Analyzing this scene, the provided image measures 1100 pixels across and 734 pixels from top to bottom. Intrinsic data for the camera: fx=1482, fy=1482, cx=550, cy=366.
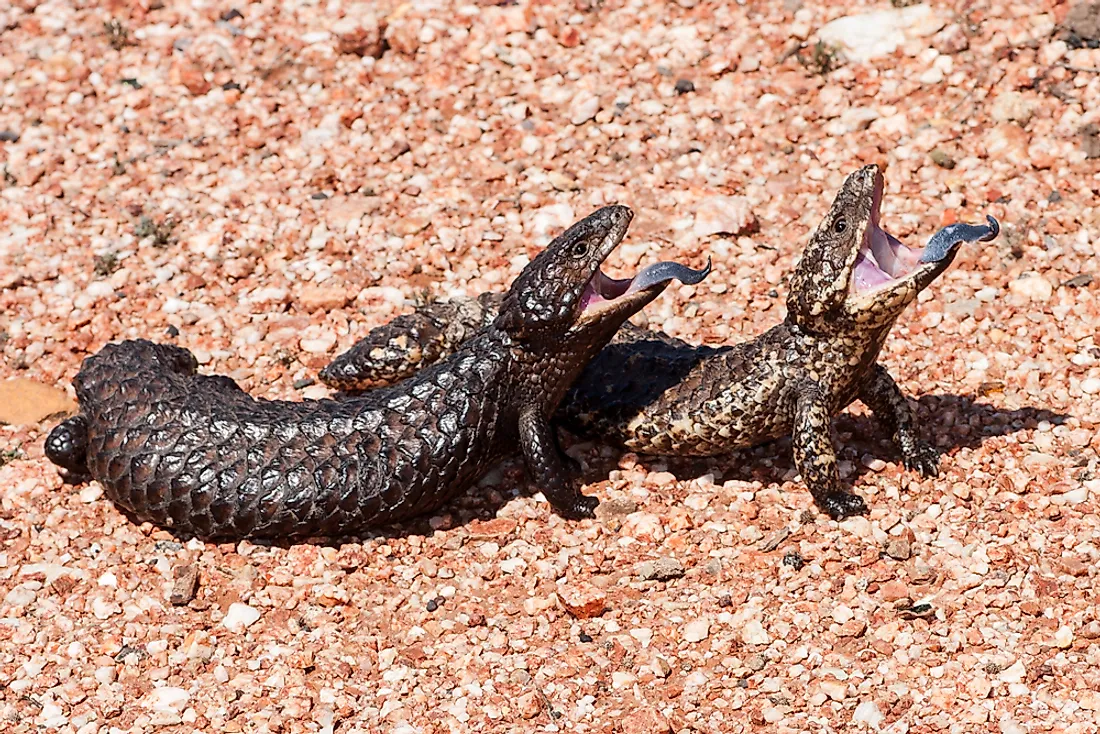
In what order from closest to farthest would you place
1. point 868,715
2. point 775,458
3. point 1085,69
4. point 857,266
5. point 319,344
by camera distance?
point 868,715 < point 857,266 < point 775,458 < point 319,344 < point 1085,69

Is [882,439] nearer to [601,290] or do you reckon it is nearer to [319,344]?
[601,290]

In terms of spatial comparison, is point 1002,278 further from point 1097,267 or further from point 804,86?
point 804,86

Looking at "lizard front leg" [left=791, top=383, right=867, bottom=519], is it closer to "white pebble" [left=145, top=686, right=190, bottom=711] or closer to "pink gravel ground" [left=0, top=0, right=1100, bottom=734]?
"pink gravel ground" [left=0, top=0, right=1100, bottom=734]

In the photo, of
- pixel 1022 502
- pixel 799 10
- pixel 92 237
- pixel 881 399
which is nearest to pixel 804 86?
pixel 799 10

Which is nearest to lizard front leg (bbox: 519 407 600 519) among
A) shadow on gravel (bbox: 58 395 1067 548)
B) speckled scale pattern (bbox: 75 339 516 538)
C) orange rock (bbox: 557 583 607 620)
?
speckled scale pattern (bbox: 75 339 516 538)

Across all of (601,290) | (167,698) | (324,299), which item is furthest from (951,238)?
(167,698)
